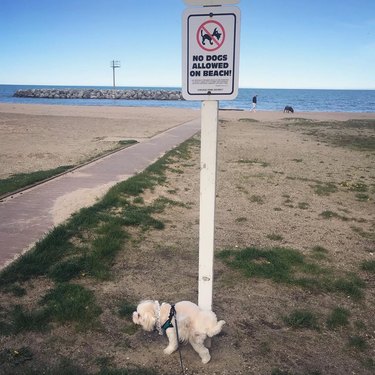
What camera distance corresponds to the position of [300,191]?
982 cm

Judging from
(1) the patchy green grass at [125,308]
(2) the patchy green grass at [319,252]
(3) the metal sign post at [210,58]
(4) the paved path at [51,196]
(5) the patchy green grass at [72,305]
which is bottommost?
(2) the patchy green grass at [319,252]

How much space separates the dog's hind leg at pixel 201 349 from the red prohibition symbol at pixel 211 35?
8.49 ft

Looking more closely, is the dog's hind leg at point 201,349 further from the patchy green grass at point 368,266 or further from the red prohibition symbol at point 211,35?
the patchy green grass at point 368,266

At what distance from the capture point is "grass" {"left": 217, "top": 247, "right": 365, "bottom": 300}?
4.84 m

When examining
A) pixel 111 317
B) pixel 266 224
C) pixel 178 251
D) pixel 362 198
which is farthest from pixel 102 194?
pixel 362 198

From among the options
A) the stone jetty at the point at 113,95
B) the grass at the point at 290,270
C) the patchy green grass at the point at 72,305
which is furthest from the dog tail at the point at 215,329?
the stone jetty at the point at 113,95

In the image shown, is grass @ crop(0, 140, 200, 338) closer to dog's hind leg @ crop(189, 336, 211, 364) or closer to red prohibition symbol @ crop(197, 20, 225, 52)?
dog's hind leg @ crop(189, 336, 211, 364)

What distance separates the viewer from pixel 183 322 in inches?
132

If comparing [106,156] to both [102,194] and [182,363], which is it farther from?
[182,363]

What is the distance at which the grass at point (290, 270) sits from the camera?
4.84m

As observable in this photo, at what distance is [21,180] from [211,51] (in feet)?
26.5

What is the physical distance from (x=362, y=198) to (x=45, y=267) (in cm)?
784

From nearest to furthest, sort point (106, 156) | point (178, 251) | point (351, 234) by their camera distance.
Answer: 1. point (178, 251)
2. point (351, 234)
3. point (106, 156)

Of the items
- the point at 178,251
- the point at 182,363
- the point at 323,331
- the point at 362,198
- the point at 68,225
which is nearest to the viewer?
the point at 182,363
